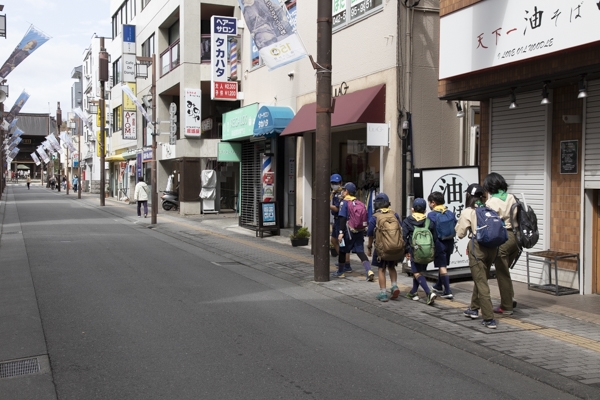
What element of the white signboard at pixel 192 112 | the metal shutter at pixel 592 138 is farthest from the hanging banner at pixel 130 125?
the metal shutter at pixel 592 138

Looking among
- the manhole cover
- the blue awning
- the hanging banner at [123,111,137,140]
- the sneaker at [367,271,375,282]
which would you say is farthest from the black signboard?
the hanging banner at [123,111,137,140]

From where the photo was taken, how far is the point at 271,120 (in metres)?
17.2

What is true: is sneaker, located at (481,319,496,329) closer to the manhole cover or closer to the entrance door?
the entrance door

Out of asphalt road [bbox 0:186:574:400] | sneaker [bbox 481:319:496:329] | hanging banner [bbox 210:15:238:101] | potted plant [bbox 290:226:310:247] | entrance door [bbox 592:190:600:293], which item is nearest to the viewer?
asphalt road [bbox 0:186:574:400]

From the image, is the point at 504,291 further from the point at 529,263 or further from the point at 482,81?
the point at 482,81

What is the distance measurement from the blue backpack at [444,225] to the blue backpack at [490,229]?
1.48 m

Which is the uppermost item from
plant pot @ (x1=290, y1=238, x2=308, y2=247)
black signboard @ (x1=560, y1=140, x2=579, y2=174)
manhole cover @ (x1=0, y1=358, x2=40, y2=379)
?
black signboard @ (x1=560, y1=140, x2=579, y2=174)

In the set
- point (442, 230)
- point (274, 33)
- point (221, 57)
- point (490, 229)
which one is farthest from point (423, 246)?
point (221, 57)

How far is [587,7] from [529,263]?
14.2 ft

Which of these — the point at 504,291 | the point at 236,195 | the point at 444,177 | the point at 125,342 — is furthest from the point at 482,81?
the point at 236,195

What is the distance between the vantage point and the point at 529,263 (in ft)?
33.4

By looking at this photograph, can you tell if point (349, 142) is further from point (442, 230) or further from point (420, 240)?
point (420, 240)

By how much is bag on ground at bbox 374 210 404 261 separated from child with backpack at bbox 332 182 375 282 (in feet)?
6.13

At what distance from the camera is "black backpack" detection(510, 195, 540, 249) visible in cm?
743
